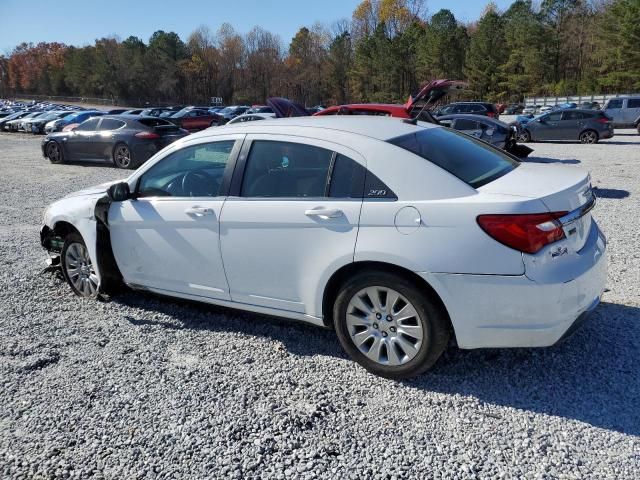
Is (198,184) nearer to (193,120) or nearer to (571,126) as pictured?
(571,126)

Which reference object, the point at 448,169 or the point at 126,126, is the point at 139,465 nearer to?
the point at 448,169

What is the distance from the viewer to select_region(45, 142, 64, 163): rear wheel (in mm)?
17031

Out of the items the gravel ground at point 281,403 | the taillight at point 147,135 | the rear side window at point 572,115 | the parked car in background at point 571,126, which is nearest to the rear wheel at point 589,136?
the parked car in background at point 571,126

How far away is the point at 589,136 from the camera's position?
21297mm

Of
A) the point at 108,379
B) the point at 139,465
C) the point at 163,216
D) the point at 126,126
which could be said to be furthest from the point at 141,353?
the point at 126,126

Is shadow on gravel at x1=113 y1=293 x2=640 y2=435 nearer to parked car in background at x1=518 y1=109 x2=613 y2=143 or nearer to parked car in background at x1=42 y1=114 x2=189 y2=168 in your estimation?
parked car in background at x1=42 y1=114 x2=189 y2=168

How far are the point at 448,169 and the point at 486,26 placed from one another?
77535 mm

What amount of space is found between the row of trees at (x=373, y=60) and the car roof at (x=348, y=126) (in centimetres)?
6513

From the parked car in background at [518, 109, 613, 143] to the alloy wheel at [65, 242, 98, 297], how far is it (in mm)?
21175

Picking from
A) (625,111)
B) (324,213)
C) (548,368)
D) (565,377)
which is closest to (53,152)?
(324,213)

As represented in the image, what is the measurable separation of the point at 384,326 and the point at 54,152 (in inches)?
664

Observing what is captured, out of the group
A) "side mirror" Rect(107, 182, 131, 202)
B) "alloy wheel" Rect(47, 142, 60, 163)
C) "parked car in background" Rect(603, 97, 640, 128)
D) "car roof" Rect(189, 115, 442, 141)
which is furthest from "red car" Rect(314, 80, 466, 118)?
"parked car in background" Rect(603, 97, 640, 128)

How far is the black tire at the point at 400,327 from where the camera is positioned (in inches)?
123

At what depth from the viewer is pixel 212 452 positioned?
2787 mm
